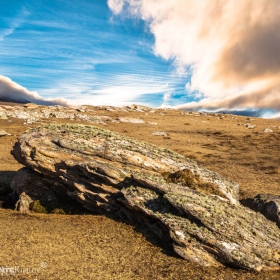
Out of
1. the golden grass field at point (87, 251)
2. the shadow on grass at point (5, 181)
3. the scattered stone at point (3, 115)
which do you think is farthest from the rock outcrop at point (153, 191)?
the scattered stone at point (3, 115)

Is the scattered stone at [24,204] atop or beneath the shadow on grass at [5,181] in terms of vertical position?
atop

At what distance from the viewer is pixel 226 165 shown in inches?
1640

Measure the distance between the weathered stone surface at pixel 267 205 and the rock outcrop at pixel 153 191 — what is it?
165 cm

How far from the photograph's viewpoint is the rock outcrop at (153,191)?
13.8 meters

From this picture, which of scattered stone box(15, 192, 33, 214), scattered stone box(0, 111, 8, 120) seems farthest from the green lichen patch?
scattered stone box(0, 111, 8, 120)

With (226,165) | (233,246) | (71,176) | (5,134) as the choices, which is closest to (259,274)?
(233,246)

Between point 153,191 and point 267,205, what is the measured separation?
998cm

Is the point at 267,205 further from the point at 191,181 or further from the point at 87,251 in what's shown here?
the point at 87,251

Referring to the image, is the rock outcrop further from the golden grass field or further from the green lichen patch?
the golden grass field

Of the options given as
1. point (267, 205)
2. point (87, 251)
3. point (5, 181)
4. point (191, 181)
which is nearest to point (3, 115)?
point (5, 181)

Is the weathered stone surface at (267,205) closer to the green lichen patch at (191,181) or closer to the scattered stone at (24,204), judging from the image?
the green lichen patch at (191,181)

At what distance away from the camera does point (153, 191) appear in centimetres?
1764

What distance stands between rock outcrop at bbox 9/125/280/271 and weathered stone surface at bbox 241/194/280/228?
1.65 metres

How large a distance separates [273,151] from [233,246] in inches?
1881
